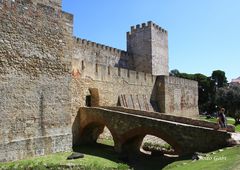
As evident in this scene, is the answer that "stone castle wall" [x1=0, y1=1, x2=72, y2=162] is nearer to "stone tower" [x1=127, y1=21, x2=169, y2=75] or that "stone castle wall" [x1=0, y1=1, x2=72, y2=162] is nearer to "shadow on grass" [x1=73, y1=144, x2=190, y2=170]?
"shadow on grass" [x1=73, y1=144, x2=190, y2=170]

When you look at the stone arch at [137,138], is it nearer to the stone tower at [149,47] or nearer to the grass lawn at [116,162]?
the grass lawn at [116,162]

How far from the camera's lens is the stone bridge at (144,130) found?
430 inches

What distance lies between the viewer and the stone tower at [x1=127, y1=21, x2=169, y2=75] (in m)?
29.0

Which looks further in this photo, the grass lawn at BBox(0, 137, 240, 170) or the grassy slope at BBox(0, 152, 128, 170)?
the grassy slope at BBox(0, 152, 128, 170)


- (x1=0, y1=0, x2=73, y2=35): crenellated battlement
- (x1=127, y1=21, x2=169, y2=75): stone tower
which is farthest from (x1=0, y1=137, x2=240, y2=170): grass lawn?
(x1=127, y1=21, x2=169, y2=75): stone tower

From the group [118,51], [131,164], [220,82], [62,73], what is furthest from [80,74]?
[220,82]

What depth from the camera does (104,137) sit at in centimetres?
1734

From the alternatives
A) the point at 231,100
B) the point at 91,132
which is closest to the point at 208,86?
the point at 231,100

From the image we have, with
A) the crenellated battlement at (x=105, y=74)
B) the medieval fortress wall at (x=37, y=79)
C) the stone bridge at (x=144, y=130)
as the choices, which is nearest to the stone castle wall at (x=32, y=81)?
the medieval fortress wall at (x=37, y=79)

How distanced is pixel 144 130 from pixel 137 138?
1.63 m

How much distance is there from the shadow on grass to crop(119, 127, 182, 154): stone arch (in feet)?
1.58

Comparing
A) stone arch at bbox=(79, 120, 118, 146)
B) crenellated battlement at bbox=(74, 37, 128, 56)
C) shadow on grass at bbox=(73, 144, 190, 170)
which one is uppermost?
crenellated battlement at bbox=(74, 37, 128, 56)

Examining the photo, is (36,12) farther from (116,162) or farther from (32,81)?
(116,162)

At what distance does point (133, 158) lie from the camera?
1352cm
